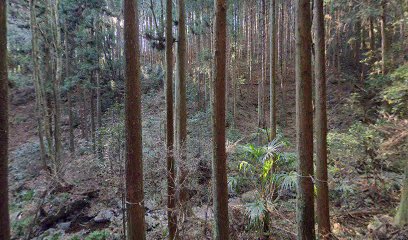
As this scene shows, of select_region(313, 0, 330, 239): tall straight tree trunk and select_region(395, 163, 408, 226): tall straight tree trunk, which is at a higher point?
select_region(313, 0, 330, 239): tall straight tree trunk

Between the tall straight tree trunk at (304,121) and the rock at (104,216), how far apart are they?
722 cm

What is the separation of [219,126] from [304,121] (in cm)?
140

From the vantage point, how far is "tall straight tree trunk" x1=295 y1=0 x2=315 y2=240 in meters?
4.67

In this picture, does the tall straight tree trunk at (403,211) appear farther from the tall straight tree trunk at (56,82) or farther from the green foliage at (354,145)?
the tall straight tree trunk at (56,82)

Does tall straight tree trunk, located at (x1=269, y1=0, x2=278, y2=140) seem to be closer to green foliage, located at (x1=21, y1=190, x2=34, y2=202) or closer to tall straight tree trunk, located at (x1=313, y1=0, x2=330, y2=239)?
tall straight tree trunk, located at (x1=313, y1=0, x2=330, y2=239)

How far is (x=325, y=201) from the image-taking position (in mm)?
5574

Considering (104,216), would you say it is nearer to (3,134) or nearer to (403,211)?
(3,134)

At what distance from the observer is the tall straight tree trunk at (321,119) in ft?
17.7

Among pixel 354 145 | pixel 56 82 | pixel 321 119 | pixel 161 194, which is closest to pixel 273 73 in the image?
pixel 354 145

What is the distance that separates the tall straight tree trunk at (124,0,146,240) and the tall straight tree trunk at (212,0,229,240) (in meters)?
1.33

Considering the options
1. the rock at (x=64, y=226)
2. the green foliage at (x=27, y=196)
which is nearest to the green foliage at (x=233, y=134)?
the rock at (x=64, y=226)

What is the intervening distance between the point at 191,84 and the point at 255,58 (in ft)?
29.5

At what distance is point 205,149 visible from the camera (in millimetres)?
13914

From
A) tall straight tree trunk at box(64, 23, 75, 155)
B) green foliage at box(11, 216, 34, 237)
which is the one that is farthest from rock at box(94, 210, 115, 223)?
tall straight tree trunk at box(64, 23, 75, 155)
